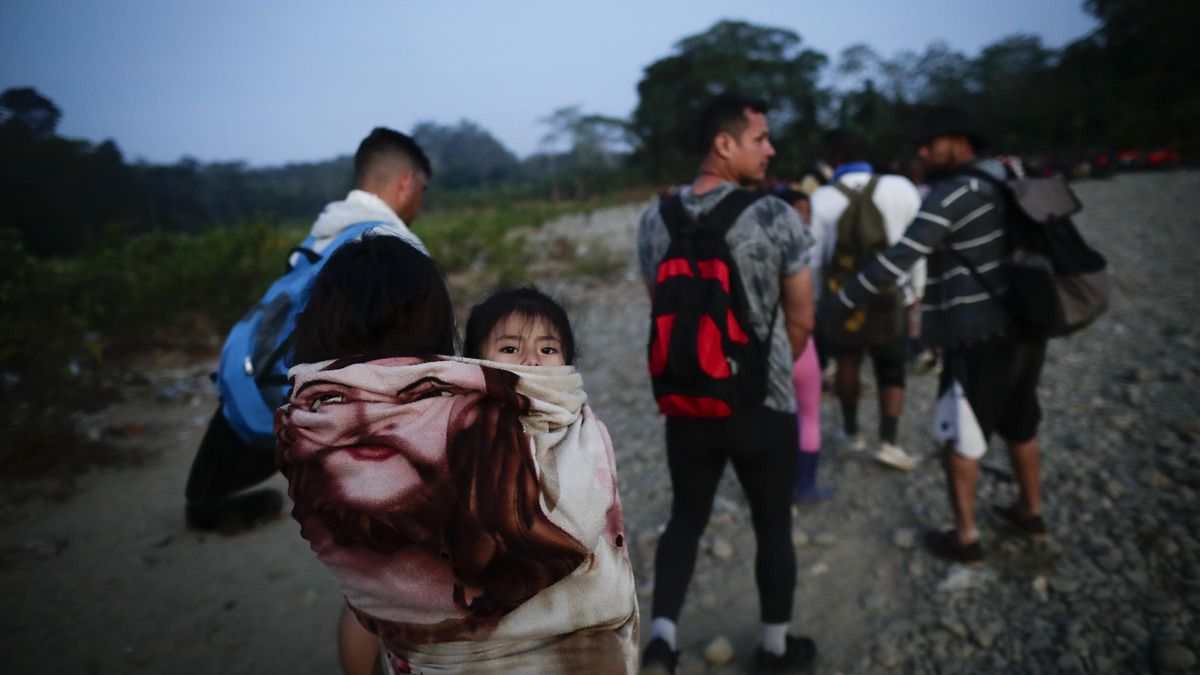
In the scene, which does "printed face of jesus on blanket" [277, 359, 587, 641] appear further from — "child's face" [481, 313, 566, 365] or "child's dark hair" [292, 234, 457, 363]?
"child's face" [481, 313, 566, 365]

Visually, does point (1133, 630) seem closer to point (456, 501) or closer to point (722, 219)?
point (722, 219)

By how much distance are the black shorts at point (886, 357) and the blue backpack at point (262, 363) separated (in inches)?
107

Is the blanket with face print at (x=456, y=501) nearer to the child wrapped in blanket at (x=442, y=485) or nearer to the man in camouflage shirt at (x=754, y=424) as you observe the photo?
the child wrapped in blanket at (x=442, y=485)

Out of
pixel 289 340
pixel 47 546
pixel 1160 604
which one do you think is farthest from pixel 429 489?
pixel 47 546

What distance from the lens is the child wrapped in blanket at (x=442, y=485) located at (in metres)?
0.95

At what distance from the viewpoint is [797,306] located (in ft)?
6.93

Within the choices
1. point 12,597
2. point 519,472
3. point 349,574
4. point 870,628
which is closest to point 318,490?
point 349,574

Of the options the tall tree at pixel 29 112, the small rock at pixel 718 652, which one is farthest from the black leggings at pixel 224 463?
the tall tree at pixel 29 112

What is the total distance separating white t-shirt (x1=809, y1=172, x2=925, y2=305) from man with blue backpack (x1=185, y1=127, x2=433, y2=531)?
2.19 m

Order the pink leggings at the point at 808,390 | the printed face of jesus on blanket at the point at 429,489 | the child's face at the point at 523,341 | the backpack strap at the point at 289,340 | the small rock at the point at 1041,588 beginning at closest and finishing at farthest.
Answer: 1. the printed face of jesus on blanket at the point at 429,489
2. the child's face at the point at 523,341
3. the backpack strap at the point at 289,340
4. the small rock at the point at 1041,588
5. the pink leggings at the point at 808,390

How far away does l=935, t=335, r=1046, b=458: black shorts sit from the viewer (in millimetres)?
2514

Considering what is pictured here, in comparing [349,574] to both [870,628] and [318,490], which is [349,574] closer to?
[318,490]

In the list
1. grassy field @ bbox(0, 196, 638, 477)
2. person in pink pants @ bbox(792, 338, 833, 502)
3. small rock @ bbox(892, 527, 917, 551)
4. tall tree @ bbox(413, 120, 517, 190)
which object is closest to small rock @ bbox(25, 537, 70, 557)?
grassy field @ bbox(0, 196, 638, 477)

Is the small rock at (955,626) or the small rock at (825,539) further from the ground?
the small rock at (955,626)
